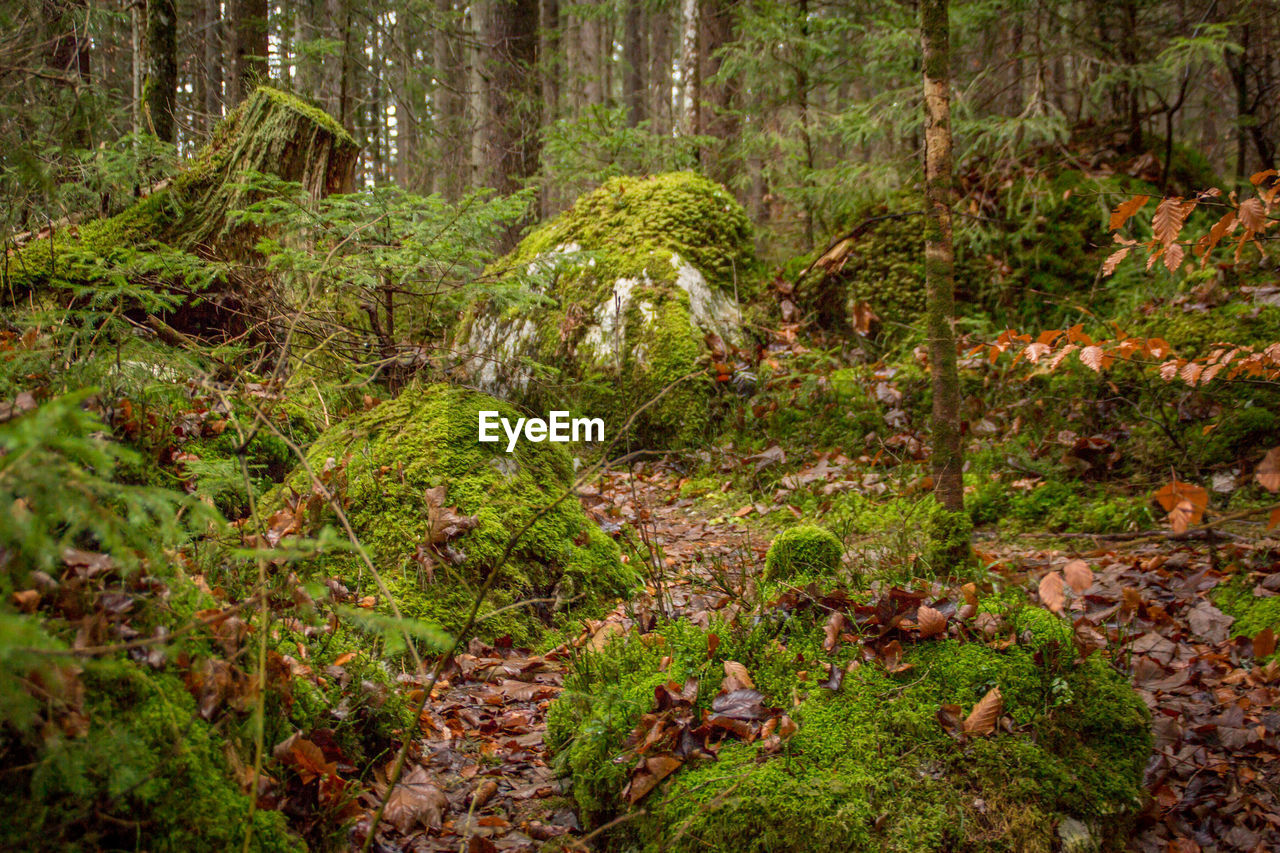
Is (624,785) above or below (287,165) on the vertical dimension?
below

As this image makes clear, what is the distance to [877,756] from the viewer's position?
2246 mm

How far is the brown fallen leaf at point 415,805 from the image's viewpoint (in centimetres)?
215

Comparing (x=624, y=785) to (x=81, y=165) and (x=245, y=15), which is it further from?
(x=245, y=15)

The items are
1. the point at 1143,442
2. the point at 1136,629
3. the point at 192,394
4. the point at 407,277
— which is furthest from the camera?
the point at 1143,442

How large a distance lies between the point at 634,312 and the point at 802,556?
420 cm

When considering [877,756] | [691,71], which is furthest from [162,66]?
[877,756]

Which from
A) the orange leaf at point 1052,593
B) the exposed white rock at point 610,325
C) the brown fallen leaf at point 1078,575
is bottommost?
the orange leaf at point 1052,593

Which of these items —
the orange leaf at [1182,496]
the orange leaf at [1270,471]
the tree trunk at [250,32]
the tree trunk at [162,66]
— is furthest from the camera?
the tree trunk at [250,32]

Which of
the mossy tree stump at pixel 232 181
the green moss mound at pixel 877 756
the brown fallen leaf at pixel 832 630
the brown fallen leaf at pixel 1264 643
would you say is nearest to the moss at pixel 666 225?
the mossy tree stump at pixel 232 181

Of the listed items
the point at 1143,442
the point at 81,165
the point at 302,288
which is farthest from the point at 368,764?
the point at 81,165

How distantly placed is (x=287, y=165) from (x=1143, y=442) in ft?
24.0

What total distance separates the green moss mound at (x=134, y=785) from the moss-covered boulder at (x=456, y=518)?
1.31 metres

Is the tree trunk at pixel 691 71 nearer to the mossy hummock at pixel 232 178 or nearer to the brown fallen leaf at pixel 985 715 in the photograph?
the mossy hummock at pixel 232 178

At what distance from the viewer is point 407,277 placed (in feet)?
14.5
